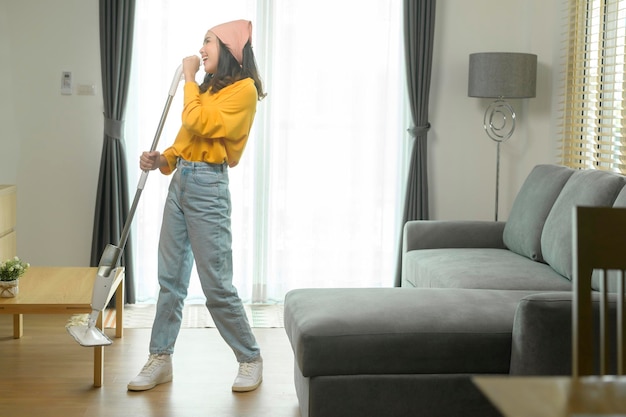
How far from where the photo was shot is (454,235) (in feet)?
16.0

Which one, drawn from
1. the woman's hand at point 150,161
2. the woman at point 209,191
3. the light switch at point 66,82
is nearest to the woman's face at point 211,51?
the woman at point 209,191

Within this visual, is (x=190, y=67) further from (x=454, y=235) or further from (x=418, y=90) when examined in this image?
(x=418, y=90)

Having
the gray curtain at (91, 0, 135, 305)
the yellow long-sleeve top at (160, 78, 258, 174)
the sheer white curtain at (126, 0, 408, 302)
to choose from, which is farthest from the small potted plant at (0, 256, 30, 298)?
the sheer white curtain at (126, 0, 408, 302)

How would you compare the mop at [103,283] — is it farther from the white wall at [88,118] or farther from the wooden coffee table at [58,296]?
the white wall at [88,118]

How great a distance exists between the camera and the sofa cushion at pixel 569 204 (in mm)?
3811

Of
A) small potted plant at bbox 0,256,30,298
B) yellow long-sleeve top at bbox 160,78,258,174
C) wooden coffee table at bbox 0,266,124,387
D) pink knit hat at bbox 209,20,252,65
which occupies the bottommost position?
wooden coffee table at bbox 0,266,124,387

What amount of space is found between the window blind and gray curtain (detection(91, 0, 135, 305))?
2607 mm

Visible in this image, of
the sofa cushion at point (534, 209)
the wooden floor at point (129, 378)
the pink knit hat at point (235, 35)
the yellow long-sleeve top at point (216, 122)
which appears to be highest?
the pink knit hat at point (235, 35)

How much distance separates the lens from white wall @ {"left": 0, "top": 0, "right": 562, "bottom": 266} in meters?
5.27

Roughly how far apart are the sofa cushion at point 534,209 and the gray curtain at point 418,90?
93 centimetres

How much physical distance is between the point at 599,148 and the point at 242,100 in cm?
228

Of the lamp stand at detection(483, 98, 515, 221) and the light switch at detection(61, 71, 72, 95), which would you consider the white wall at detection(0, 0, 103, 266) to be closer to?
the light switch at detection(61, 71, 72, 95)

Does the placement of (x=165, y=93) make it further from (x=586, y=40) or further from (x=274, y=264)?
(x=586, y=40)

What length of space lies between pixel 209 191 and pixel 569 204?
1641 mm
